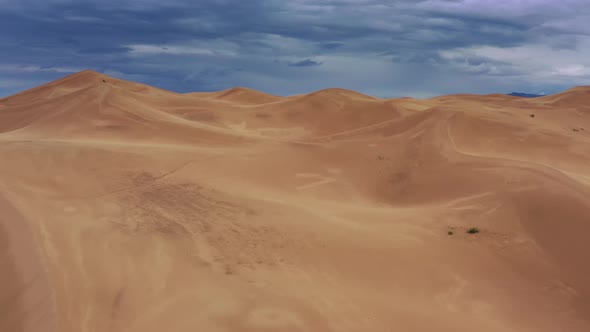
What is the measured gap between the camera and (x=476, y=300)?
7609 millimetres

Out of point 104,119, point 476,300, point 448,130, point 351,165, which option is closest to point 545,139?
point 448,130

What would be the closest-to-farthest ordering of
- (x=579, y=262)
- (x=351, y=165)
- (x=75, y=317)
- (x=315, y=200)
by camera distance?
(x=75, y=317)
(x=579, y=262)
(x=315, y=200)
(x=351, y=165)

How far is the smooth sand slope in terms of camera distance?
6.03 metres

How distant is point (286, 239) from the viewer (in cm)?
850

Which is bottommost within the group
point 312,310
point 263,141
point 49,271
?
point 312,310

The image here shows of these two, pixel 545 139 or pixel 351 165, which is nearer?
pixel 351 165

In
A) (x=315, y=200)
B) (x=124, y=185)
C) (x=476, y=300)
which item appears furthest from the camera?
(x=315, y=200)

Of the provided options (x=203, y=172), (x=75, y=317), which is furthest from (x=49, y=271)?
(x=203, y=172)

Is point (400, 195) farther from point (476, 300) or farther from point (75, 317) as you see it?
point (75, 317)

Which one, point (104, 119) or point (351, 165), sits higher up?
point (104, 119)

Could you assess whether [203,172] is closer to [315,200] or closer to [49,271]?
[315,200]

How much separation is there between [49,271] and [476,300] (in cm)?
669

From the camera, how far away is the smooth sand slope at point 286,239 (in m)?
6.03

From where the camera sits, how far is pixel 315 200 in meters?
12.2
